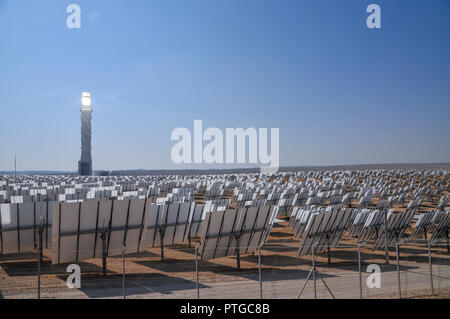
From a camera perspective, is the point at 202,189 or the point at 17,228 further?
the point at 202,189

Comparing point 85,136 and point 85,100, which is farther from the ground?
point 85,100

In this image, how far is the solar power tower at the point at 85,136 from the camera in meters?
65.4

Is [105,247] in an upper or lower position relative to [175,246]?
upper

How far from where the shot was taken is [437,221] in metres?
14.2

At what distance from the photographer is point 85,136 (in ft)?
216

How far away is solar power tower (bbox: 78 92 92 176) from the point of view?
6544 cm

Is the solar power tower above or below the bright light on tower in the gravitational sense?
below

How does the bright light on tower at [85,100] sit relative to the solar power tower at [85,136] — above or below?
above

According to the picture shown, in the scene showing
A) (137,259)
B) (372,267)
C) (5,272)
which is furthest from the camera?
(137,259)
